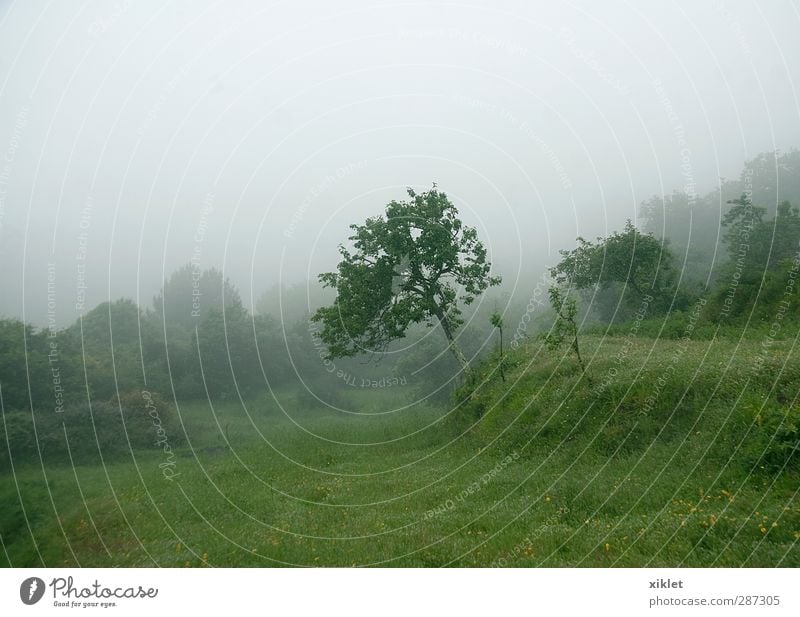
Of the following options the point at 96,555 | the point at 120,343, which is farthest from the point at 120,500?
the point at 120,343

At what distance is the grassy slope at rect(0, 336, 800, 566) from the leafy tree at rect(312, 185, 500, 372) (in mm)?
9100

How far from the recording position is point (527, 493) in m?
12.8

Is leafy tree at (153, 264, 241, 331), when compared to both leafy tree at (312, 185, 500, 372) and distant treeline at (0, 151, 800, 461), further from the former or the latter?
leafy tree at (312, 185, 500, 372)

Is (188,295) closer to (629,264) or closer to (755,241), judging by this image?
(629,264)

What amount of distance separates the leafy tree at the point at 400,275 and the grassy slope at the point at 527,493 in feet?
29.9

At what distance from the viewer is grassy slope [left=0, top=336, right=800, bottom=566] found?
29.3 ft

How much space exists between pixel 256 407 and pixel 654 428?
58.8 m

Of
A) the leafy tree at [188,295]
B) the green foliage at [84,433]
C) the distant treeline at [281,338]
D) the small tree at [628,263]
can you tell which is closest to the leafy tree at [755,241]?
the distant treeline at [281,338]

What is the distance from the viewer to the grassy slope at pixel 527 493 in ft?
29.3

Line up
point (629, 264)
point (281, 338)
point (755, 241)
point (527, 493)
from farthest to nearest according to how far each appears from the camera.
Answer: point (281, 338)
point (755, 241)
point (629, 264)
point (527, 493)

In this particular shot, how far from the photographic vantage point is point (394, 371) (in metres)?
69.2

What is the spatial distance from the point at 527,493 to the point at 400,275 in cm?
2207

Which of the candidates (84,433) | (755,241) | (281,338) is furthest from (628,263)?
(281,338)
